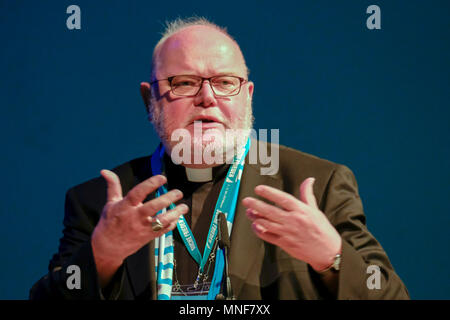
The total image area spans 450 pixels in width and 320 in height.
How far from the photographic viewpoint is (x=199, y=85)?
2064mm

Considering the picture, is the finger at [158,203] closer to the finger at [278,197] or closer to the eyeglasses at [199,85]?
the finger at [278,197]

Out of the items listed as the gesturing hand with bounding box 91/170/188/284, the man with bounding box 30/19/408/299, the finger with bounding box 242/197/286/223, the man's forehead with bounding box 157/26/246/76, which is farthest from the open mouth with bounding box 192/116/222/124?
the finger with bounding box 242/197/286/223

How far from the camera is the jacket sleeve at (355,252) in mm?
1479

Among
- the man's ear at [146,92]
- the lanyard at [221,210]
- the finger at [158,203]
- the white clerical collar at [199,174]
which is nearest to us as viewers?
the finger at [158,203]

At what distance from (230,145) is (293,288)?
2.22 feet

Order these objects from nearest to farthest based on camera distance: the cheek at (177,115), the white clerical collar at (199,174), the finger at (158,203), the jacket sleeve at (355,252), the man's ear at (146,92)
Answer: the finger at (158,203) < the jacket sleeve at (355,252) < the cheek at (177,115) < the white clerical collar at (199,174) < the man's ear at (146,92)

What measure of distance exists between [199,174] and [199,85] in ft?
1.45

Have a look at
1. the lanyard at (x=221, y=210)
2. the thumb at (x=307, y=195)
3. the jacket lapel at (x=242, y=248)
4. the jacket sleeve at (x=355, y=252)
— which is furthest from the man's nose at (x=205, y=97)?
the thumb at (x=307, y=195)

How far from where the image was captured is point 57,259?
6.62ft

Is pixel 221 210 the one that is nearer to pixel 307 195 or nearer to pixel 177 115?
pixel 177 115

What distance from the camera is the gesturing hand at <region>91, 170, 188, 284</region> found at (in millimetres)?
1333

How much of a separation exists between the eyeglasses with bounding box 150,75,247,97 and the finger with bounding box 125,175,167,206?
0.78m

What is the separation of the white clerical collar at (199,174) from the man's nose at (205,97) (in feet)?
1.21

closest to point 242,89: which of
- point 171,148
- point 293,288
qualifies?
point 171,148
